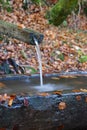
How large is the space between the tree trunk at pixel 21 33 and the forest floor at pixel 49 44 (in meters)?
1.41

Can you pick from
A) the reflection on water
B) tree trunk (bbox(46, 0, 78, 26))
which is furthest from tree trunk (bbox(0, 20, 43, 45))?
tree trunk (bbox(46, 0, 78, 26))

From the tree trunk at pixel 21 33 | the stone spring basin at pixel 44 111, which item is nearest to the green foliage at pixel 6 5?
the tree trunk at pixel 21 33

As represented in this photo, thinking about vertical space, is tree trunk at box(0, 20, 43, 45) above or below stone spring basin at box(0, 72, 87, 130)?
above

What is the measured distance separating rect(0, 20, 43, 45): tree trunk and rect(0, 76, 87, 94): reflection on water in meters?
0.70

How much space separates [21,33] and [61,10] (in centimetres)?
553

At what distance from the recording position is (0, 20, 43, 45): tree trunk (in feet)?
15.9

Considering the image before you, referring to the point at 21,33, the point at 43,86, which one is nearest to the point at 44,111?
the point at 43,86

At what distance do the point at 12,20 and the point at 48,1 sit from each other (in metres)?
3.22

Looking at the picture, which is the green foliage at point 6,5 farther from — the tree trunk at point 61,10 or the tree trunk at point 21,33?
the tree trunk at point 21,33

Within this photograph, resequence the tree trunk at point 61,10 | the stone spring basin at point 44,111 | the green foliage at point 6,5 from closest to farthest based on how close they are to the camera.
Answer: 1. the stone spring basin at point 44,111
2. the tree trunk at point 61,10
3. the green foliage at point 6,5

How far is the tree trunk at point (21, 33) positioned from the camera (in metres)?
4.84

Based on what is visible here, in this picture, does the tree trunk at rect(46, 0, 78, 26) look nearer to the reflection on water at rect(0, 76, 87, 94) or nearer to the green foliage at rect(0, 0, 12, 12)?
the green foliage at rect(0, 0, 12, 12)

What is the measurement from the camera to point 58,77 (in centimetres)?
578

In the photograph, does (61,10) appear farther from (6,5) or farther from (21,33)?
(21,33)
